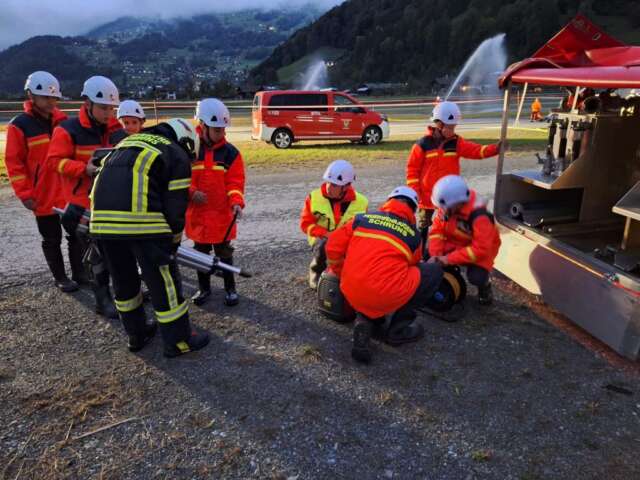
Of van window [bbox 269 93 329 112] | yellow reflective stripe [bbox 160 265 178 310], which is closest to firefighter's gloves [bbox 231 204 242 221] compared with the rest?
yellow reflective stripe [bbox 160 265 178 310]

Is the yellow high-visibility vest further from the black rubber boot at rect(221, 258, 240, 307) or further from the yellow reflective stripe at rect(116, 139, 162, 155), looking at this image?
the yellow reflective stripe at rect(116, 139, 162, 155)

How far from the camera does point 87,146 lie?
4141mm

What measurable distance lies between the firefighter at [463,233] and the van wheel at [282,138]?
399 inches

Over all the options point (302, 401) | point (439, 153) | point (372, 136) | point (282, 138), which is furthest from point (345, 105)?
point (302, 401)

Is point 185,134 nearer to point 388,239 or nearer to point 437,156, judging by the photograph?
point 388,239

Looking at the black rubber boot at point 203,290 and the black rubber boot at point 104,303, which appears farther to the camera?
the black rubber boot at point 203,290

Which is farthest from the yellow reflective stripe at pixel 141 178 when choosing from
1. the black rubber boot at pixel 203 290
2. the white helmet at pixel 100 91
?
the black rubber boot at pixel 203 290

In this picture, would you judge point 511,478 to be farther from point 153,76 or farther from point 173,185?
point 153,76

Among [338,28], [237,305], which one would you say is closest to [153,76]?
[338,28]

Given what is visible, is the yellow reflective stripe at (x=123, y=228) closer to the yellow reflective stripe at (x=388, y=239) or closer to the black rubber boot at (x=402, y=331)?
the yellow reflective stripe at (x=388, y=239)

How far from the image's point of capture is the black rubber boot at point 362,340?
11.8 feet

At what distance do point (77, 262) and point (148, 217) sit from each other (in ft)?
6.71

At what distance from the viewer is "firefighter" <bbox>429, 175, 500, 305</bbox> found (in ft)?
13.2

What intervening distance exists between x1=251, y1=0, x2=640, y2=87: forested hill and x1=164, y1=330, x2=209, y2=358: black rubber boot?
66.0 m
